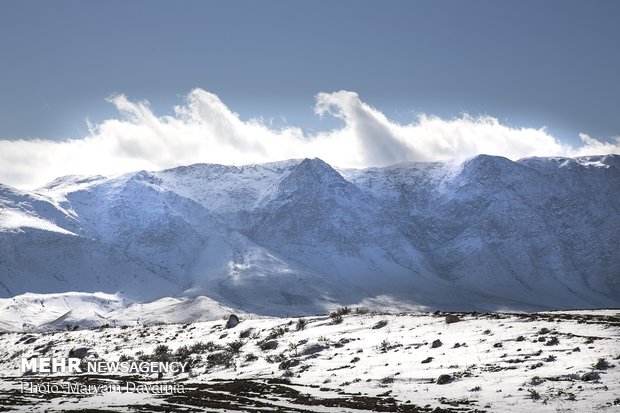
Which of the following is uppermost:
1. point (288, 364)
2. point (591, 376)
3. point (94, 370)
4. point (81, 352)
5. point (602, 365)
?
point (81, 352)

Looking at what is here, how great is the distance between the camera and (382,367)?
52.0 meters

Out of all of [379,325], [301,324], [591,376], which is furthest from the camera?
[301,324]

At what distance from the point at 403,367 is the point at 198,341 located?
34121 mm

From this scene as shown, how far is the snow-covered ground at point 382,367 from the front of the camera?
3944cm

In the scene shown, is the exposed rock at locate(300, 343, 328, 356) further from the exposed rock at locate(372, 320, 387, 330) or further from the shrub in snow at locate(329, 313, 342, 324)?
the shrub in snow at locate(329, 313, 342, 324)

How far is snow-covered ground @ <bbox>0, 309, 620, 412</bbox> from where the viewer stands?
3944cm

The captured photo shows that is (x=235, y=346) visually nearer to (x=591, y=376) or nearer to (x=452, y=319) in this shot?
(x=452, y=319)

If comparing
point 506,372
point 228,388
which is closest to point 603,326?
point 506,372

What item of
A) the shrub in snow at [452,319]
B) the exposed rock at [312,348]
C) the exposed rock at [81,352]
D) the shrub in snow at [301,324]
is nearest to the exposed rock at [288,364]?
the exposed rock at [312,348]

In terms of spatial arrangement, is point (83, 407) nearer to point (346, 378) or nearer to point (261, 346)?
point (346, 378)

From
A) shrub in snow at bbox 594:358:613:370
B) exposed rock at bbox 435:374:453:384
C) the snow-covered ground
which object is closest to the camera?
the snow-covered ground

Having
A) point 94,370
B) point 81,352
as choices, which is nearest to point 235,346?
point 94,370

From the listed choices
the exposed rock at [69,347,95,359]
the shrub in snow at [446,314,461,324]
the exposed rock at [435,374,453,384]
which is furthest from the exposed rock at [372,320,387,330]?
the exposed rock at [69,347,95,359]

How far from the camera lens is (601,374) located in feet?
131
